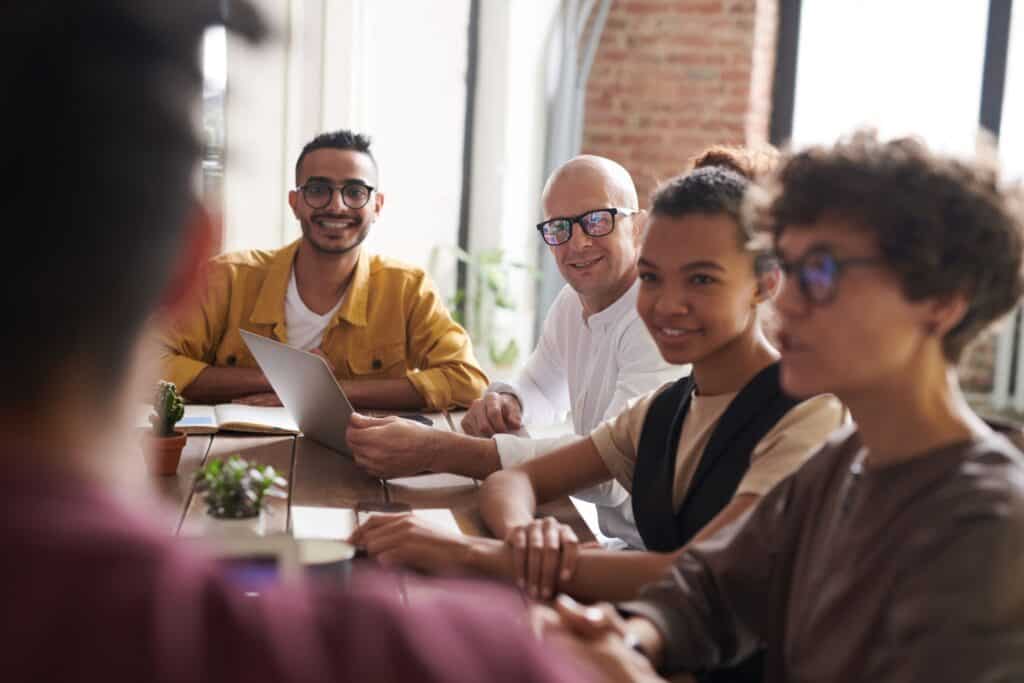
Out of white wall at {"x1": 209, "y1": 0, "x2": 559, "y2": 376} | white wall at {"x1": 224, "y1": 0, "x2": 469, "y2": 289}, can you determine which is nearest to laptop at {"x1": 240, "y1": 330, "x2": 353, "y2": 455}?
Result: white wall at {"x1": 224, "y1": 0, "x2": 469, "y2": 289}

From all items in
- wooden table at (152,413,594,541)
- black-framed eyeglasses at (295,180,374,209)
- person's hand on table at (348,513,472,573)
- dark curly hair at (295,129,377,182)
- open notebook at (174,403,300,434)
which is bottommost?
wooden table at (152,413,594,541)

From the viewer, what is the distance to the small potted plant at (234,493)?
1750 millimetres

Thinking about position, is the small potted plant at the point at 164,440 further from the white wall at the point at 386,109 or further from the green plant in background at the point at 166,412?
the white wall at the point at 386,109

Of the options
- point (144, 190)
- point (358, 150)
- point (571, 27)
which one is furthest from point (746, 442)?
point (571, 27)

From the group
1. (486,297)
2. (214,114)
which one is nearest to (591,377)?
(214,114)

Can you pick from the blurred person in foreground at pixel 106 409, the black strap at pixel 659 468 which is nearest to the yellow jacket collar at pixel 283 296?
the black strap at pixel 659 468

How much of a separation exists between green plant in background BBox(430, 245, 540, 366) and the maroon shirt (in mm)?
5364

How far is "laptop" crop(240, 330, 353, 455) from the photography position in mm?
2342

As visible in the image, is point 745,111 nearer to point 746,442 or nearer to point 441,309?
point 441,309

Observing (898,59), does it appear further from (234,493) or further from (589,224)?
(234,493)

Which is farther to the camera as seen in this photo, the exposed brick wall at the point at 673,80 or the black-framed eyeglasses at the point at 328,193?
the exposed brick wall at the point at 673,80

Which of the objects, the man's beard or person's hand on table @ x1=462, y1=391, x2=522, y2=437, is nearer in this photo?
person's hand on table @ x1=462, y1=391, x2=522, y2=437

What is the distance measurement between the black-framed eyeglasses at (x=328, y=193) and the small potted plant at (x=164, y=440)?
125 cm

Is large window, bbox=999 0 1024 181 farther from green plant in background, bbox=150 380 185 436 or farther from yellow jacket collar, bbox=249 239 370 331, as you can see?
green plant in background, bbox=150 380 185 436
